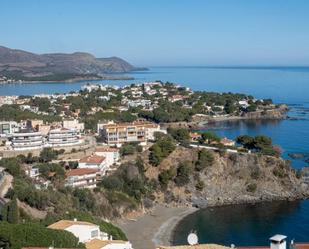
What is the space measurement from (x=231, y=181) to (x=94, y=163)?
676cm

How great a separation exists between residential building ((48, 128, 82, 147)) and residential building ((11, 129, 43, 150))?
67 cm

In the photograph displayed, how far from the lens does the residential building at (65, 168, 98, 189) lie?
2233 cm

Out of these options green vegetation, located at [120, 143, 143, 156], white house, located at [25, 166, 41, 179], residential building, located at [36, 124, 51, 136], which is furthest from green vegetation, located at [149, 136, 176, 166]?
residential building, located at [36, 124, 51, 136]

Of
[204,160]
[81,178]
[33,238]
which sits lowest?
[81,178]

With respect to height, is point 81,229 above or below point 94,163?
above

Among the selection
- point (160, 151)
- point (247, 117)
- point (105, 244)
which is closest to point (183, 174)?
point (160, 151)

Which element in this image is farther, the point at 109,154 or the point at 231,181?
the point at 109,154

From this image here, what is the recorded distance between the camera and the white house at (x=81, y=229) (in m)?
13.6

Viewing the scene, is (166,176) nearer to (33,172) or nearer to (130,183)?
(130,183)

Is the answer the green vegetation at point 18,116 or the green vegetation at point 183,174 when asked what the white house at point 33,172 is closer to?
the green vegetation at point 183,174

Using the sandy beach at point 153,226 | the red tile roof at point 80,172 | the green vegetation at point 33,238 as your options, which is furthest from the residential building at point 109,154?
the green vegetation at point 33,238

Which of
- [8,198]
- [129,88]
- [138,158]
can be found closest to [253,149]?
[138,158]

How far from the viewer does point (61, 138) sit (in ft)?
92.1

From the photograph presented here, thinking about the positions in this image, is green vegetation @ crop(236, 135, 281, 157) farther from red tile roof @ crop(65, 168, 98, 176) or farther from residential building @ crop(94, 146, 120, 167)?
red tile roof @ crop(65, 168, 98, 176)
